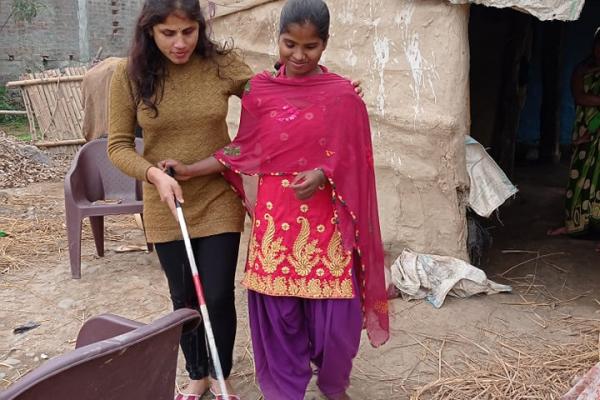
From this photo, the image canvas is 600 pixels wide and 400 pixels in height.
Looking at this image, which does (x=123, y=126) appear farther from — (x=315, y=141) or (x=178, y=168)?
(x=315, y=141)

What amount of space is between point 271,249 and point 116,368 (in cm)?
107

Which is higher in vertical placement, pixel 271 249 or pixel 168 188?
pixel 168 188

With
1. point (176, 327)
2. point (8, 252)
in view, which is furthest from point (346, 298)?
point (8, 252)

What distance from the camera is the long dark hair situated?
7.60 ft

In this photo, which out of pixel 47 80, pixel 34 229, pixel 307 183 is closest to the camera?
pixel 307 183

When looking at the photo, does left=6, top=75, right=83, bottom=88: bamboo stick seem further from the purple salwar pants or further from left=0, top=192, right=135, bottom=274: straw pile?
the purple salwar pants

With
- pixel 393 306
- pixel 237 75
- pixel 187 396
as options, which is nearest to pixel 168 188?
pixel 237 75

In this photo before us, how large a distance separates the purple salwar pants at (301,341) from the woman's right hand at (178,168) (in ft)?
1.85

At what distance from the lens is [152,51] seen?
2.44 metres

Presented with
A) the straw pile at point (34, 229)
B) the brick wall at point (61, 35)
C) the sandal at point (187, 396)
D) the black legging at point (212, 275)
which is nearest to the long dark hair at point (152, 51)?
the black legging at point (212, 275)

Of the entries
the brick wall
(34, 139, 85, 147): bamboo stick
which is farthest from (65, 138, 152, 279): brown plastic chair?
the brick wall

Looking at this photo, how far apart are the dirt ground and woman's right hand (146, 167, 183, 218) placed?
46.1 inches

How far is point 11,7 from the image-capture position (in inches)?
477

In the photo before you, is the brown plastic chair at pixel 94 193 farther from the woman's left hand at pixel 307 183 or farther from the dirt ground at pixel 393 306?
the woman's left hand at pixel 307 183
